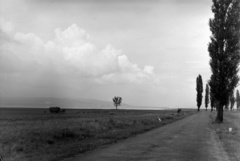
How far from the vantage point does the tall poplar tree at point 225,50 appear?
3622cm

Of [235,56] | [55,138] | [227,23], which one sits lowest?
[55,138]

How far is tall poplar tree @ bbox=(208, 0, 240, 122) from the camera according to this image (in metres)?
36.2

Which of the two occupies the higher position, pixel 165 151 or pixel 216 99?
pixel 216 99

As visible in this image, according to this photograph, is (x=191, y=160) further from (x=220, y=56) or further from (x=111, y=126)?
(x=220, y=56)

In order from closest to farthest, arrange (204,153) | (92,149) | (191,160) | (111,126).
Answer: (191,160) < (204,153) < (92,149) < (111,126)

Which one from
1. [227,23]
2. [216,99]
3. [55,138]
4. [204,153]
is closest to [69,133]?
[55,138]

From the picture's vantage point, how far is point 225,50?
1452 inches

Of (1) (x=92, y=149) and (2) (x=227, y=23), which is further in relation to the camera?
(2) (x=227, y=23)

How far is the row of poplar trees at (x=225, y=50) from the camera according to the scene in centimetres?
3622

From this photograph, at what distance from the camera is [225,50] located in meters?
36.9

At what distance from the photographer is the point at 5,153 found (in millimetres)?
13055

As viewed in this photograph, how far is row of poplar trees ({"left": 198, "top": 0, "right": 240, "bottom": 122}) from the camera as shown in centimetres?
3622

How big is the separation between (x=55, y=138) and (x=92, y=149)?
5872 mm

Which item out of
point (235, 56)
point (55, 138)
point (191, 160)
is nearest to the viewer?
point (191, 160)
